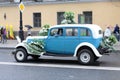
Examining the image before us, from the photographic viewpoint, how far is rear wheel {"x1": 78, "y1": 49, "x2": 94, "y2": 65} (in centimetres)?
1619

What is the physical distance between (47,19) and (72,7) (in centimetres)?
310

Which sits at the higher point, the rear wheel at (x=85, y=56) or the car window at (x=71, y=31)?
the car window at (x=71, y=31)

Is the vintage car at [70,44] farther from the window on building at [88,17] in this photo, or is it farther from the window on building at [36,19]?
the window on building at [36,19]

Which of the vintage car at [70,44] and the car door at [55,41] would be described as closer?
the vintage car at [70,44]

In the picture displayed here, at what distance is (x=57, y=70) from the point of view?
14.6 meters

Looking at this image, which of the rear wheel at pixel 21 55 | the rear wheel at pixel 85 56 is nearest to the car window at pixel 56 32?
the rear wheel at pixel 85 56

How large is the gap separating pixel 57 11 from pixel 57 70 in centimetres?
2365

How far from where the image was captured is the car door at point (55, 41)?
1686 cm

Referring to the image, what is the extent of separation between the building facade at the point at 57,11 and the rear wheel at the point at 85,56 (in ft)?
55.2

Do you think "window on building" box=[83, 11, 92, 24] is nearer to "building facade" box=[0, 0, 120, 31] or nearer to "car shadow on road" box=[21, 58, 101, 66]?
"building facade" box=[0, 0, 120, 31]

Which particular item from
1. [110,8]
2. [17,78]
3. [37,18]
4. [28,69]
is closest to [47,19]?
[37,18]

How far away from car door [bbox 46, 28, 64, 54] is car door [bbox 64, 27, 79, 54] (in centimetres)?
23

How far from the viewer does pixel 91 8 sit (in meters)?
35.9

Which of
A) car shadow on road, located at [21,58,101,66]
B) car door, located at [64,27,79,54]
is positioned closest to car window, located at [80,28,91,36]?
car door, located at [64,27,79,54]
